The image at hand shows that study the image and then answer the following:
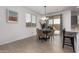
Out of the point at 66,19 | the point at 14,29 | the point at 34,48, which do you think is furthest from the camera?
the point at 14,29

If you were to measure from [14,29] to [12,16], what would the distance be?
29.7 inches

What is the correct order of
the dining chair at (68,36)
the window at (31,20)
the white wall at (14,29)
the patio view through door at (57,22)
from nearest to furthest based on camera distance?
the dining chair at (68,36), the patio view through door at (57,22), the white wall at (14,29), the window at (31,20)

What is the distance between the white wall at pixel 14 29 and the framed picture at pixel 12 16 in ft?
0.58

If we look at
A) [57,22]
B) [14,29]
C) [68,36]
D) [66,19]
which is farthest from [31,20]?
[68,36]

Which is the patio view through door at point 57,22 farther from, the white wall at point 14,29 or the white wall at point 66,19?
the white wall at point 14,29

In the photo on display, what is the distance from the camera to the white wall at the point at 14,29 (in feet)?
15.3

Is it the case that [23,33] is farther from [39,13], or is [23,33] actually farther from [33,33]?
[39,13]

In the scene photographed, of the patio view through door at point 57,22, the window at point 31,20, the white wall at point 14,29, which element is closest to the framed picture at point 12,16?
the white wall at point 14,29

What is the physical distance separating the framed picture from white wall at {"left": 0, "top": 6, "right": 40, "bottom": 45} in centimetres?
18

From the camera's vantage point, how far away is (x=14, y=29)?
5410 mm

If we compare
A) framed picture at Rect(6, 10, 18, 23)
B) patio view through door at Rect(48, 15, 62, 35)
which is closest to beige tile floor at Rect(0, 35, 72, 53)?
patio view through door at Rect(48, 15, 62, 35)

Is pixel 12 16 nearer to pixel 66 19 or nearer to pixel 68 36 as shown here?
pixel 66 19

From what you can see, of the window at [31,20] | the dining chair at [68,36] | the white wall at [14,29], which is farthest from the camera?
the window at [31,20]

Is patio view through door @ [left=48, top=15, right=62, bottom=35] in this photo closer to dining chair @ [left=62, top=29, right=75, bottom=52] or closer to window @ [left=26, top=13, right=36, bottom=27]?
dining chair @ [left=62, top=29, right=75, bottom=52]
